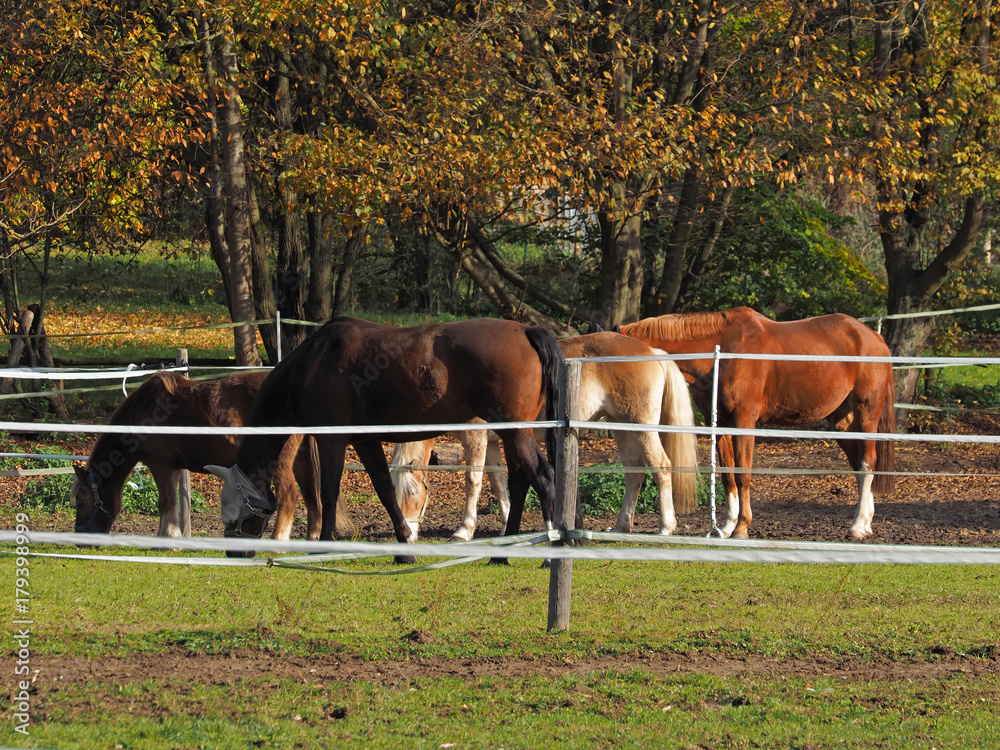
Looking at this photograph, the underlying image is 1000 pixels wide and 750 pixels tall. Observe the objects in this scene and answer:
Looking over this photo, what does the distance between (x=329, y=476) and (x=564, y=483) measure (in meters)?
2.59

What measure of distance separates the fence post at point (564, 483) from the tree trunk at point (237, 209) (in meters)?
7.65

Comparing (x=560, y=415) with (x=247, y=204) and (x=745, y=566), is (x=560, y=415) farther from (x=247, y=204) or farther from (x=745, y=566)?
(x=247, y=204)

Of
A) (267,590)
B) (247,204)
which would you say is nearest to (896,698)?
(267,590)

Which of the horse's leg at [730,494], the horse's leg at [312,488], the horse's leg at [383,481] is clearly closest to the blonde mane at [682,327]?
the horse's leg at [730,494]

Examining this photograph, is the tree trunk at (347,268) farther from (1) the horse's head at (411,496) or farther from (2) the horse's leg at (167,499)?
(2) the horse's leg at (167,499)

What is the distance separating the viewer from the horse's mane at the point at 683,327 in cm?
938

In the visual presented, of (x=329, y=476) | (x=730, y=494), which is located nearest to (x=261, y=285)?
(x=329, y=476)

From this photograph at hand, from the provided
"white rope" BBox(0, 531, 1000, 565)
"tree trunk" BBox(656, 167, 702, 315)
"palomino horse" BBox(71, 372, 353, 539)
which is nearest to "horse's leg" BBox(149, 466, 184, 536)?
"palomino horse" BBox(71, 372, 353, 539)

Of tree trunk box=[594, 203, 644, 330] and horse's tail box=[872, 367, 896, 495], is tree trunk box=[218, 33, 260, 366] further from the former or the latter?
horse's tail box=[872, 367, 896, 495]

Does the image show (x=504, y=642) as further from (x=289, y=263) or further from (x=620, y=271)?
(x=289, y=263)

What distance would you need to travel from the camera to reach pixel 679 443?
887cm

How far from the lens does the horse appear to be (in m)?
7.00

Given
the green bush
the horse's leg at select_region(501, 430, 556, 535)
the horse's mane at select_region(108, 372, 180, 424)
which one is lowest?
the green bush

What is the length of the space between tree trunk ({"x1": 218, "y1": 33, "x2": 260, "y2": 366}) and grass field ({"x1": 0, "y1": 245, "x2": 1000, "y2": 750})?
6.01 metres
